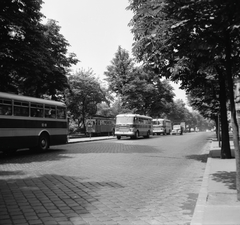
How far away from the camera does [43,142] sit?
619 inches

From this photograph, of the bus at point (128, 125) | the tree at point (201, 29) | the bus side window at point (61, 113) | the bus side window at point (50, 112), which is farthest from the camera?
the bus at point (128, 125)

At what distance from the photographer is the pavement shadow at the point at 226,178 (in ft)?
21.8

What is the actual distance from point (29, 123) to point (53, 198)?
933cm

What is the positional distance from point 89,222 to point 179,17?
155 inches

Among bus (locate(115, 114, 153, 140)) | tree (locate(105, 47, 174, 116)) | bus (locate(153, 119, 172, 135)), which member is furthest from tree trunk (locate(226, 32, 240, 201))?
bus (locate(153, 119, 172, 135))

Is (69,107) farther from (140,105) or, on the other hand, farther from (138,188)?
(138,188)

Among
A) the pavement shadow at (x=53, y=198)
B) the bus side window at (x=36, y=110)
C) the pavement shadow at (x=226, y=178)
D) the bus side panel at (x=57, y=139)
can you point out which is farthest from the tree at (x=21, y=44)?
the pavement shadow at (x=226, y=178)

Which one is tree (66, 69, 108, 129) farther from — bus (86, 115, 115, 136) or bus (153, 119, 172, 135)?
bus (153, 119, 172, 135)

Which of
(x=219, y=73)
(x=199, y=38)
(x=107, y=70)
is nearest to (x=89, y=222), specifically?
(x=199, y=38)

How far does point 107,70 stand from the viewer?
51.5 metres

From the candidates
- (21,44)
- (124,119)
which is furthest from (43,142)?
(124,119)

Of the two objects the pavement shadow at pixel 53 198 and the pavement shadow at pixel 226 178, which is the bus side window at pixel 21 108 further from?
the pavement shadow at pixel 226 178

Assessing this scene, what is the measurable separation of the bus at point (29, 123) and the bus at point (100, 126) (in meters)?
21.9

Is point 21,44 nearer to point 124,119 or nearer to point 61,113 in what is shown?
point 61,113
